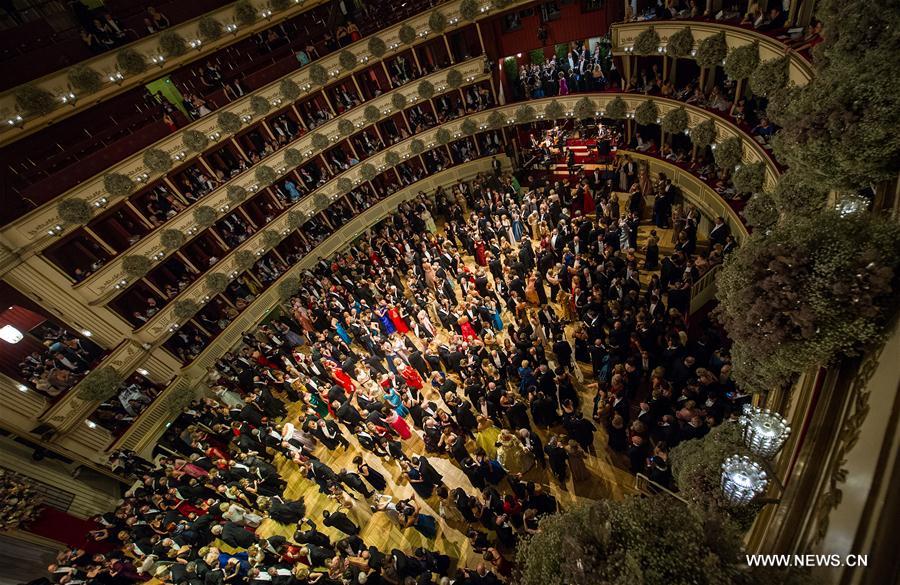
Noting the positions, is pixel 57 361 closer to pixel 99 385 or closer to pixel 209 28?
pixel 99 385

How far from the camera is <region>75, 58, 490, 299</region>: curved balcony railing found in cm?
1344

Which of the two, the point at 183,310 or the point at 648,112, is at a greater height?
the point at 648,112

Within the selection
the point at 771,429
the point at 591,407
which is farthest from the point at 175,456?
the point at 771,429

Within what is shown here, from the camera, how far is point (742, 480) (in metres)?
4.50

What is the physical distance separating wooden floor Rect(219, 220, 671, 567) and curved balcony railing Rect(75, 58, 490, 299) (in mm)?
8086

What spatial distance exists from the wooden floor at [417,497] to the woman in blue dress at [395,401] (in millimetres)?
795

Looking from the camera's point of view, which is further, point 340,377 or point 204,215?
point 204,215

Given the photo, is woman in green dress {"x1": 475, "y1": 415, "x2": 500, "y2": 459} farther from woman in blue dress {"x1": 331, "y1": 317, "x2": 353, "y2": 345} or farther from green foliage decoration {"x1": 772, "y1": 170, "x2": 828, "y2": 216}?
green foliage decoration {"x1": 772, "y1": 170, "x2": 828, "y2": 216}

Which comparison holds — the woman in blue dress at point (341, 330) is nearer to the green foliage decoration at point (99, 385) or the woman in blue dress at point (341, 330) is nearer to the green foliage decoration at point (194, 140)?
the green foliage decoration at point (99, 385)

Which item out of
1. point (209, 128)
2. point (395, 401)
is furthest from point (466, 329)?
point (209, 128)

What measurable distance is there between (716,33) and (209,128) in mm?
17513

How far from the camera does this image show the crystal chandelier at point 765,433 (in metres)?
4.80

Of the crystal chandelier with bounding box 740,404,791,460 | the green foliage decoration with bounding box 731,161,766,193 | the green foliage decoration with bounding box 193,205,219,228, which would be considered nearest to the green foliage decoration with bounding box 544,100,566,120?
the green foliage decoration with bounding box 731,161,766,193

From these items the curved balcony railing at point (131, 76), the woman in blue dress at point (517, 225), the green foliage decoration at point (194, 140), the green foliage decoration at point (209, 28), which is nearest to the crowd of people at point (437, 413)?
the woman in blue dress at point (517, 225)
